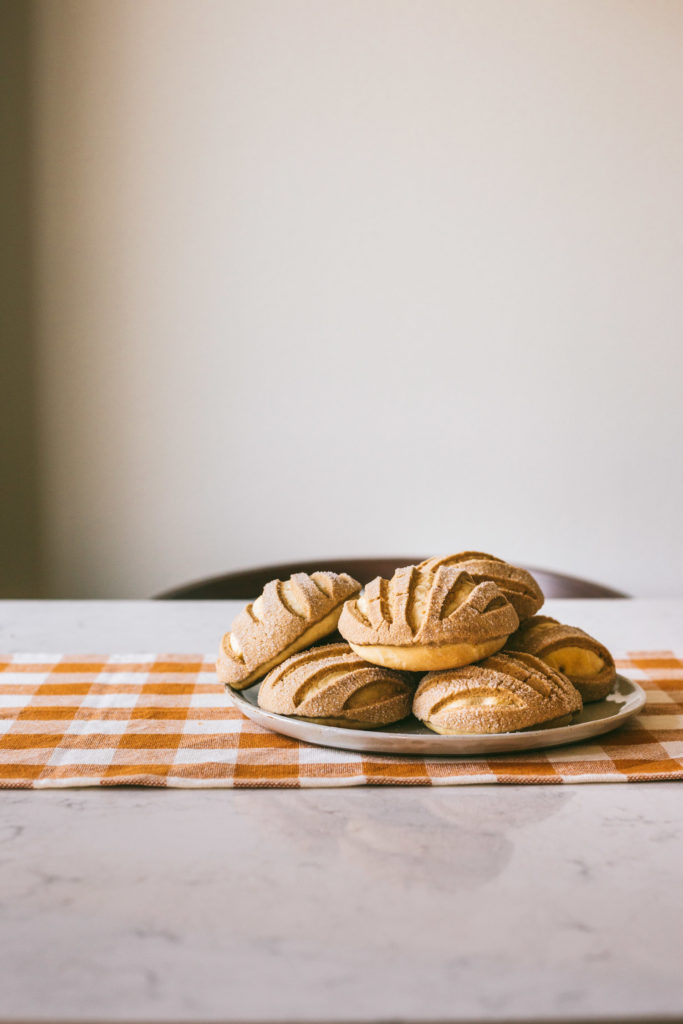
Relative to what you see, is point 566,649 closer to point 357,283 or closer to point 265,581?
point 265,581

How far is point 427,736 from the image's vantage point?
828mm

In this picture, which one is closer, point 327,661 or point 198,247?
point 327,661

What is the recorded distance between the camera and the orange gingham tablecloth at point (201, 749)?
32.3 inches

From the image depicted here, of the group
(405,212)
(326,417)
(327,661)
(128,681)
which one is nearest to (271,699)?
(327,661)

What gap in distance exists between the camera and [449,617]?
0.84 m

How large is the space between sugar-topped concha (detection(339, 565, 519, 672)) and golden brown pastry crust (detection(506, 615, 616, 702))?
6 cm

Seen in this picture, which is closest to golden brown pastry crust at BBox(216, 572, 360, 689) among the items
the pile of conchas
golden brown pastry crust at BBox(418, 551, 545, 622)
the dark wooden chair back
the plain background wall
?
the pile of conchas

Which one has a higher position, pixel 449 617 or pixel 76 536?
pixel 449 617

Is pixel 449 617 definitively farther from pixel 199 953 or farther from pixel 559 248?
pixel 559 248

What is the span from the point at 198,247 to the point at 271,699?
1.78 m

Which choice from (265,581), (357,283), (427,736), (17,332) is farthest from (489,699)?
(17,332)

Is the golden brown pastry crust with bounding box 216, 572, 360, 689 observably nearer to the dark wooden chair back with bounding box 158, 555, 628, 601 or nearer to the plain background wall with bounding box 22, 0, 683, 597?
the dark wooden chair back with bounding box 158, 555, 628, 601

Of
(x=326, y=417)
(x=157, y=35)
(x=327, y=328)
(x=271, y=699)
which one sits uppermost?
(x=157, y=35)

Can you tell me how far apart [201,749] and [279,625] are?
14 centimetres
